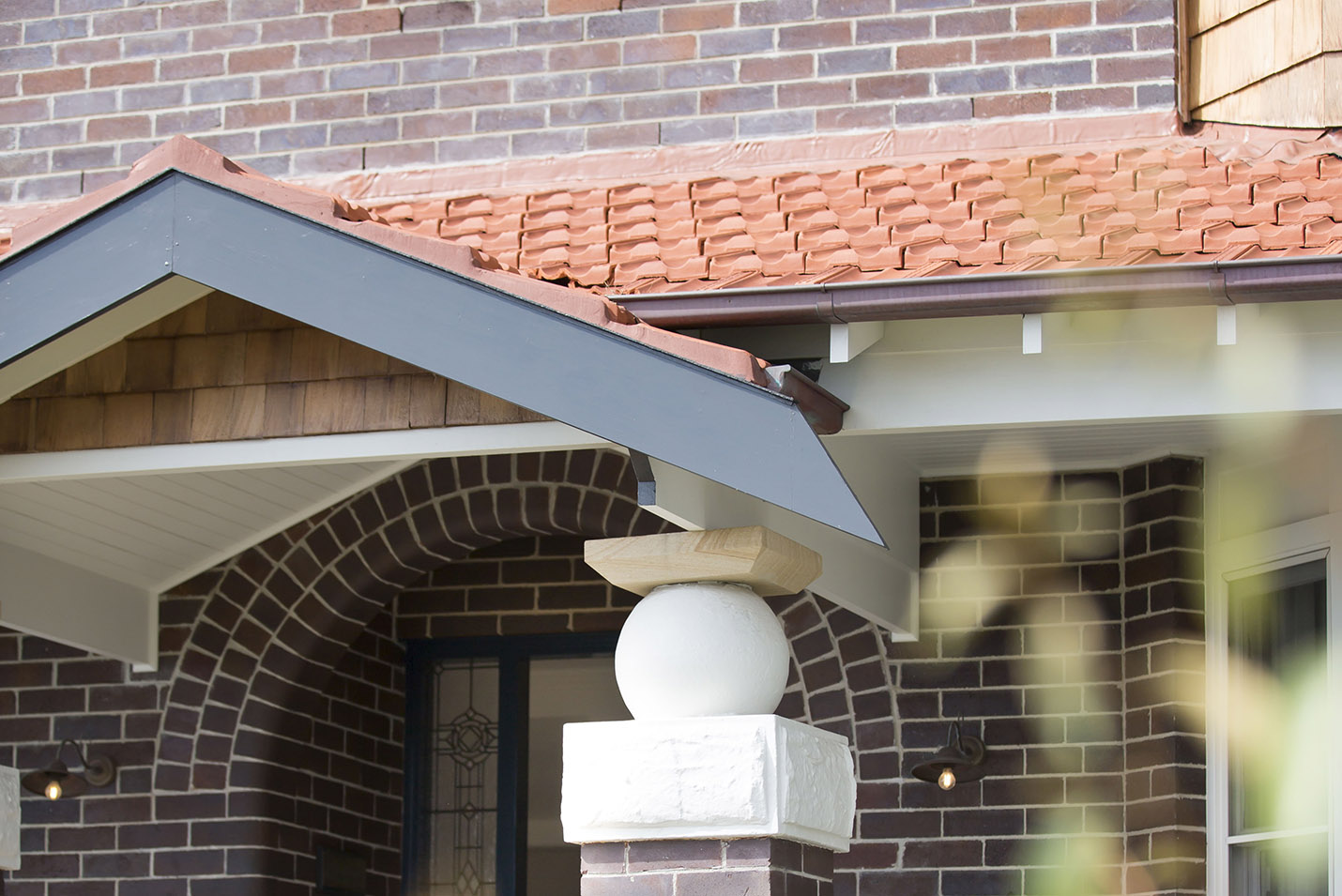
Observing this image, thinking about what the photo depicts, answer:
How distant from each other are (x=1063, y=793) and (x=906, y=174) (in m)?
2.09

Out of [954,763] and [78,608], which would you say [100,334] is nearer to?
[78,608]

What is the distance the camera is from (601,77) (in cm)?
664

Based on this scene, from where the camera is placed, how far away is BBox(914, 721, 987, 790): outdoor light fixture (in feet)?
19.9

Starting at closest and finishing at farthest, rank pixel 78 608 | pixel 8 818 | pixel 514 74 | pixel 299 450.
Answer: pixel 299 450 < pixel 8 818 < pixel 78 608 < pixel 514 74

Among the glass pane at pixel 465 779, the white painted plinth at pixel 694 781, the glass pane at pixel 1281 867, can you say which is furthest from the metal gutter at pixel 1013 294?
the glass pane at pixel 465 779

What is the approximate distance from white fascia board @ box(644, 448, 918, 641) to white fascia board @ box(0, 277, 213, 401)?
137 centimetres

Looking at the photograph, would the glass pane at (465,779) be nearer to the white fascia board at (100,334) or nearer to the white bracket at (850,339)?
the white fascia board at (100,334)

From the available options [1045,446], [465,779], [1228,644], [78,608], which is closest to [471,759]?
[465,779]

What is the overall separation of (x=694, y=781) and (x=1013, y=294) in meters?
1.33

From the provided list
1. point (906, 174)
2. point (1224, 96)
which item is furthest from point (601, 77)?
point (1224, 96)

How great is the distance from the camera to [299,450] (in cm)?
469

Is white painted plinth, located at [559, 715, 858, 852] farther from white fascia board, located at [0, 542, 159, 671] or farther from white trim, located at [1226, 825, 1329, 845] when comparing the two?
white fascia board, located at [0, 542, 159, 671]

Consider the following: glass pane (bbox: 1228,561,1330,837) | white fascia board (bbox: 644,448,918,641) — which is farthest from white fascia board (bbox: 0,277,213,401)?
glass pane (bbox: 1228,561,1330,837)

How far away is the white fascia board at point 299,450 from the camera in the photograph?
4500 millimetres
